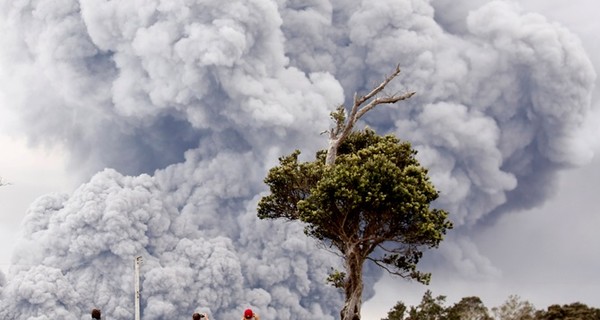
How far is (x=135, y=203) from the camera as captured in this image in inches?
3880

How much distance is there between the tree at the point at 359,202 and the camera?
25.4 m

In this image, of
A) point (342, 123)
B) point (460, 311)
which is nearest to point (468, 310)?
point (460, 311)

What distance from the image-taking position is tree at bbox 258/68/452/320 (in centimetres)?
2538

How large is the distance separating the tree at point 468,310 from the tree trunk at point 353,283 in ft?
69.6

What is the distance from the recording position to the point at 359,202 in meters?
25.4

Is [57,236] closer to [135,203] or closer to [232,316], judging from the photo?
[135,203]

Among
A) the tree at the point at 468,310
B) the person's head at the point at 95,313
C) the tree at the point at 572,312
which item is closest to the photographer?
the person's head at the point at 95,313

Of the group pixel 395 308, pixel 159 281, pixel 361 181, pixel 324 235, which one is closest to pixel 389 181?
pixel 361 181

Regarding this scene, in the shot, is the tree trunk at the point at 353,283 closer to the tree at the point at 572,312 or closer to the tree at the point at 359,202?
the tree at the point at 359,202

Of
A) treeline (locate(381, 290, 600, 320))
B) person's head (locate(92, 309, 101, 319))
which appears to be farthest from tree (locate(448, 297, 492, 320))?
person's head (locate(92, 309, 101, 319))

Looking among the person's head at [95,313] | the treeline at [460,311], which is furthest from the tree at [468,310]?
the person's head at [95,313]

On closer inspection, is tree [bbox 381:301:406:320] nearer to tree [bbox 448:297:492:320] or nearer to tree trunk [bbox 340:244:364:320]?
tree [bbox 448:297:492:320]

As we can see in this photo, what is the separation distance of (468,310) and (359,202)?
2562 centimetres

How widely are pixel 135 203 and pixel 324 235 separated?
74285 millimetres
